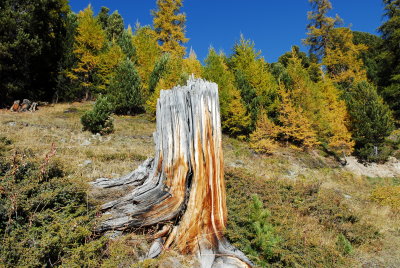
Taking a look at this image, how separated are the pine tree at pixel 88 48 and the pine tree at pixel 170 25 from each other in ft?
29.0

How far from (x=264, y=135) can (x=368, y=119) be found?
1014 cm

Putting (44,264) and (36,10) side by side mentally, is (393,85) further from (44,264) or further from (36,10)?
(36,10)

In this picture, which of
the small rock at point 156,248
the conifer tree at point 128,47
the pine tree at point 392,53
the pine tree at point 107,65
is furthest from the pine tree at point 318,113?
the small rock at point 156,248

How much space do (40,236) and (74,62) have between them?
88.1 ft

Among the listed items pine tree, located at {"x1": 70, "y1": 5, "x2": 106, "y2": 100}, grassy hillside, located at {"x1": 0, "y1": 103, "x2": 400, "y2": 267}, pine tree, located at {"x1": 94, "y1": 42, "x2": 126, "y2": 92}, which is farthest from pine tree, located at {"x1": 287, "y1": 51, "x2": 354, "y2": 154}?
pine tree, located at {"x1": 70, "y1": 5, "x2": 106, "y2": 100}

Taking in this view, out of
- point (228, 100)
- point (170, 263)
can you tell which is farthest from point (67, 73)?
point (170, 263)

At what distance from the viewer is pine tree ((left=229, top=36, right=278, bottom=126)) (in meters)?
19.9

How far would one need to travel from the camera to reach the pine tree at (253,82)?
19.9 m

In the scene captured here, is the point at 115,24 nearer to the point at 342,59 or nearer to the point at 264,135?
the point at 264,135

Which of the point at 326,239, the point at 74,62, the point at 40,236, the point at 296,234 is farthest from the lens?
the point at 74,62

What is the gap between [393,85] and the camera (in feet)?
86.3

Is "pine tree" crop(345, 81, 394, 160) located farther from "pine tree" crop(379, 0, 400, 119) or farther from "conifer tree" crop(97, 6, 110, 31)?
"conifer tree" crop(97, 6, 110, 31)

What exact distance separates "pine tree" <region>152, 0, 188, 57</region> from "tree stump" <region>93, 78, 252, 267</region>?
30.3 m

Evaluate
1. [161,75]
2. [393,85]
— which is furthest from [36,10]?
[393,85]
